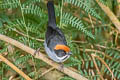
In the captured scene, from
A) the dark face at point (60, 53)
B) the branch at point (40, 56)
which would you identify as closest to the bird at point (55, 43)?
the dark face at point (60, 53)

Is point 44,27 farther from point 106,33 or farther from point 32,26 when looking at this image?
point 106,33

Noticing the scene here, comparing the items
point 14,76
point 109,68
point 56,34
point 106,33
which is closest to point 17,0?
point 56,34

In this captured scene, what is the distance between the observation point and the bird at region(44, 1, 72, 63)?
10.6 ft

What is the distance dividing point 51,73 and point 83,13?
1122 millimetres

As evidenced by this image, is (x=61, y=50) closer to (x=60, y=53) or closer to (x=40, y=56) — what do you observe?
(x=60, y=53)

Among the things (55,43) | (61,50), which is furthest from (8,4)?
(61,50)

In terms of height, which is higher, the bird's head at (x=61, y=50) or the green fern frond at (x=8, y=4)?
the green fern frond at (x=8, y=4)

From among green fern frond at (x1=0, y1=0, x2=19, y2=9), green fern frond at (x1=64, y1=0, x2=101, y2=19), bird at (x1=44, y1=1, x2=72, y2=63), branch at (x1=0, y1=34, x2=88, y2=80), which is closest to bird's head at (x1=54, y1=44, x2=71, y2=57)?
bird at (x1=44, y1=1, x2=72, y2=63)

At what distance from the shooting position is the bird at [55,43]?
10.6ft

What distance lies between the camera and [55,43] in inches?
137

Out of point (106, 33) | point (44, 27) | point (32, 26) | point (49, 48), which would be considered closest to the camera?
point (49, 48)

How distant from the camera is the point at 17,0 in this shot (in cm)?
363

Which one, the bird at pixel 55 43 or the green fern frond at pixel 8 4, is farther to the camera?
the green fern frond at pixel 8 4

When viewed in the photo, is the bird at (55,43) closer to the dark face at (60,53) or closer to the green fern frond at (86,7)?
the dark face at (60,53)
